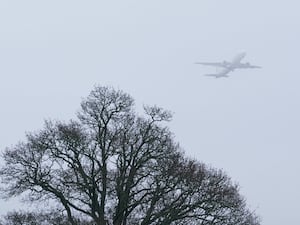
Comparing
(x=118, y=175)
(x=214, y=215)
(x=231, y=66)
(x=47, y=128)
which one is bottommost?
(x=214, y=215)

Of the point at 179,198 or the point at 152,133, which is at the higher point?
the point at 152,133

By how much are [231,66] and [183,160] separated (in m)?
155

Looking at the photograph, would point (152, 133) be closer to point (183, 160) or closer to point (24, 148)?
point (183, 160)

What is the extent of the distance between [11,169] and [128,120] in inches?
281

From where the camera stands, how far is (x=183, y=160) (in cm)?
3706

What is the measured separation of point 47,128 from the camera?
36.4m

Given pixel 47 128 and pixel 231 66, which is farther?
pixel 231 66

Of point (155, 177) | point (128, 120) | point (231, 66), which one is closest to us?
point (155, 177)

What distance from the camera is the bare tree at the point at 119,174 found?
3491 cm

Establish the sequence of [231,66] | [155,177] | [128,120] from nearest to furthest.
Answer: [155,177], [128,120], [231,66]

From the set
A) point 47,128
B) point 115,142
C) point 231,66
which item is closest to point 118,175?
point 115,142

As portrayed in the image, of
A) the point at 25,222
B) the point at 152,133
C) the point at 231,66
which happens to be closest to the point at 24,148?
the point at 25,222

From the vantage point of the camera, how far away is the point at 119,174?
36562 millimetres

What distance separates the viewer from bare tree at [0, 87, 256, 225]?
3491 cm
